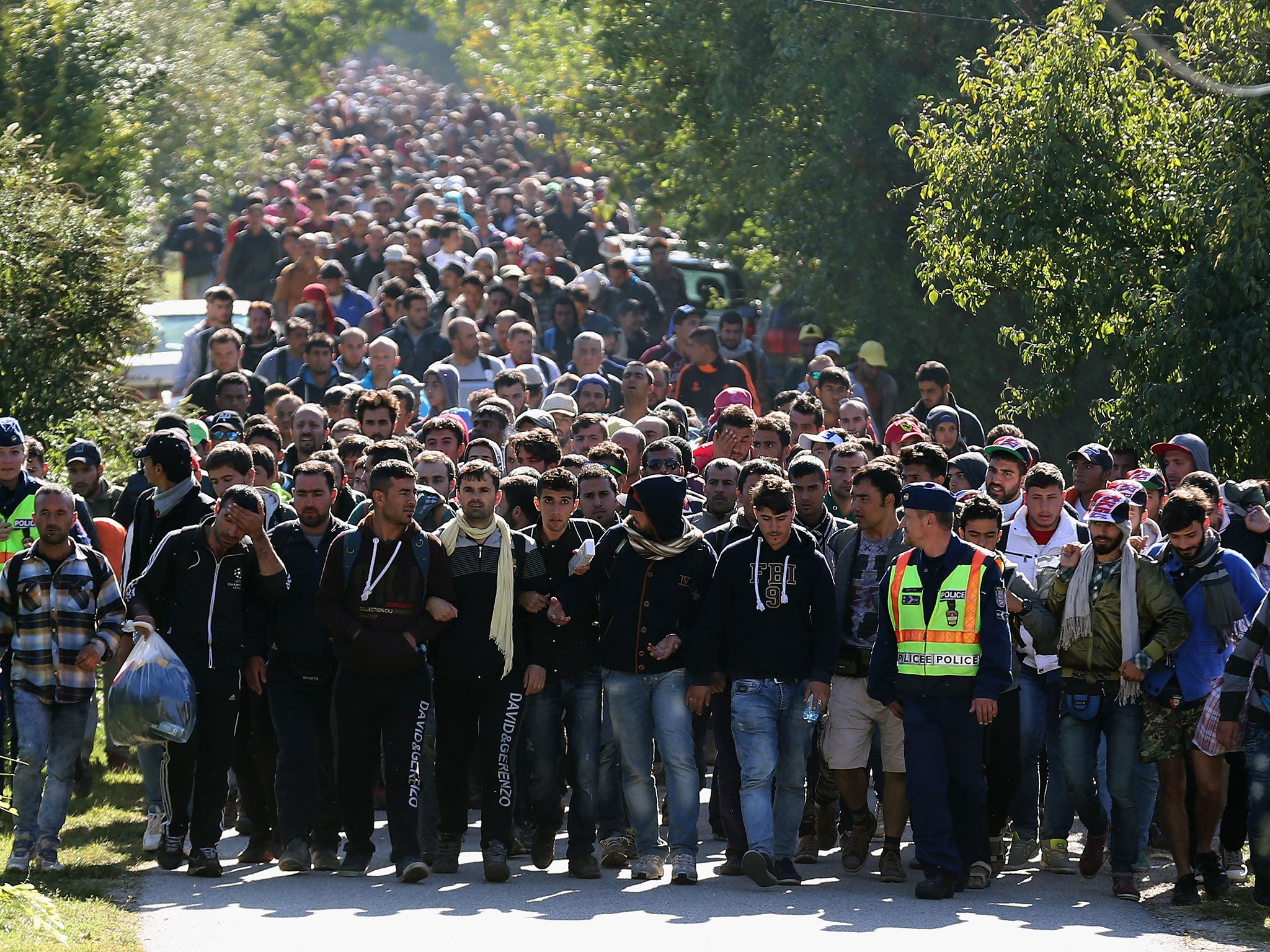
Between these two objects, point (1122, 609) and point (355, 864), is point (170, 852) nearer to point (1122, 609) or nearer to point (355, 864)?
point (355, 864)

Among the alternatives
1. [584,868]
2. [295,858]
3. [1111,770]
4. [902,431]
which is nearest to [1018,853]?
[1111,770]

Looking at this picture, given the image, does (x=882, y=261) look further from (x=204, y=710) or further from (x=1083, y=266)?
(x=204, y=710)

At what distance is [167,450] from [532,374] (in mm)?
7750

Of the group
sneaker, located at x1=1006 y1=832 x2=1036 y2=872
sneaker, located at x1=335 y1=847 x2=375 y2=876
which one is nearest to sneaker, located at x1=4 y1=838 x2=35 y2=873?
sneaker, located at x1=335 y1=847 x2=375 y2=876

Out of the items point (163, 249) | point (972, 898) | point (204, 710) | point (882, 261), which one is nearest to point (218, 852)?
point (204, 710)

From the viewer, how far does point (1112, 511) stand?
32.9 ft

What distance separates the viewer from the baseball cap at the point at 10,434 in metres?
11.5

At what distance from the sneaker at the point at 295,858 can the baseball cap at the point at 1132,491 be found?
4.26m

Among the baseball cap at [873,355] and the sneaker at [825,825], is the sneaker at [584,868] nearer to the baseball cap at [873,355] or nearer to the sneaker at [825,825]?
the sneaker at [825,825]

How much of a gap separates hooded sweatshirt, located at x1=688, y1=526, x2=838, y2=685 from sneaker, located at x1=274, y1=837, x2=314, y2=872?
2.06 metres

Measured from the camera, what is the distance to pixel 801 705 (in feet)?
33.1

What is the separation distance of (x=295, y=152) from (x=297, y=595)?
3751 cm

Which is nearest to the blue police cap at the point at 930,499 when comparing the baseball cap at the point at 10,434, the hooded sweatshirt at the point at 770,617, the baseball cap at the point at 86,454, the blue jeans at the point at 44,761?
the hooded sweatshirt at the point at 770,617

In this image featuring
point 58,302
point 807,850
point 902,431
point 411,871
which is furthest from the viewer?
point 58,302
